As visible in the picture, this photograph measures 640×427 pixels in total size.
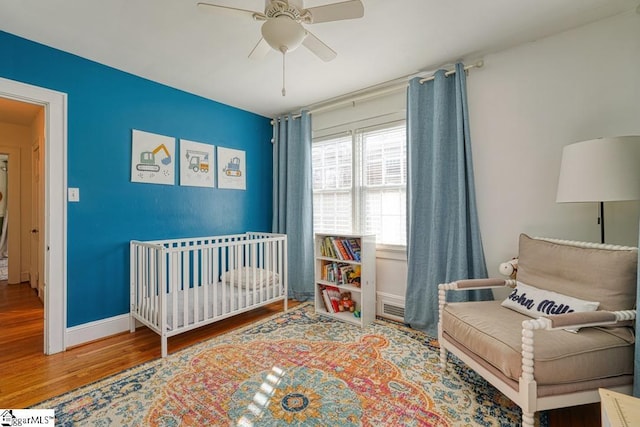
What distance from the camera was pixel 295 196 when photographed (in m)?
3.55

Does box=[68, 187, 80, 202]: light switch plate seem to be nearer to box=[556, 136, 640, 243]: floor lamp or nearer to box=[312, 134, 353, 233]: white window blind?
box=[312, 134, 353, 233]: white window blind

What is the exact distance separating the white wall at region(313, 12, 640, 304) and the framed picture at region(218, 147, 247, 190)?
250 cm

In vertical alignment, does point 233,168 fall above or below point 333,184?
above

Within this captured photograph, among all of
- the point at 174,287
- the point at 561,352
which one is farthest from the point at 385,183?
the point at 174,287

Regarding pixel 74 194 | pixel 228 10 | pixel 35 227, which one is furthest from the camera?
pixel 35 227

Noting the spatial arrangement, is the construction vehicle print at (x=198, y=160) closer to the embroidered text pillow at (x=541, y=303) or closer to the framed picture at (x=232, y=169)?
the framed picture at (x=232, y=169)

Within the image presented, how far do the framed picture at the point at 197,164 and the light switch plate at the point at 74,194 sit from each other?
857 millimetres

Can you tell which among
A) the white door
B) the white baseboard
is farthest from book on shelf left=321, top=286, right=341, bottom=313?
the white door

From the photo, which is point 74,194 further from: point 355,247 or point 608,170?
point 608,170

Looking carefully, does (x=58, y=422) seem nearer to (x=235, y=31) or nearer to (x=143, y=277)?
(x=143, y=277)

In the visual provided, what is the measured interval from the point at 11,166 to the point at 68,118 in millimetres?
2937

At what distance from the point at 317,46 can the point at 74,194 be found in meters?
2.20

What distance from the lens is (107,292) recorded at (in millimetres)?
2510

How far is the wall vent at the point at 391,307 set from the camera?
282 cm
